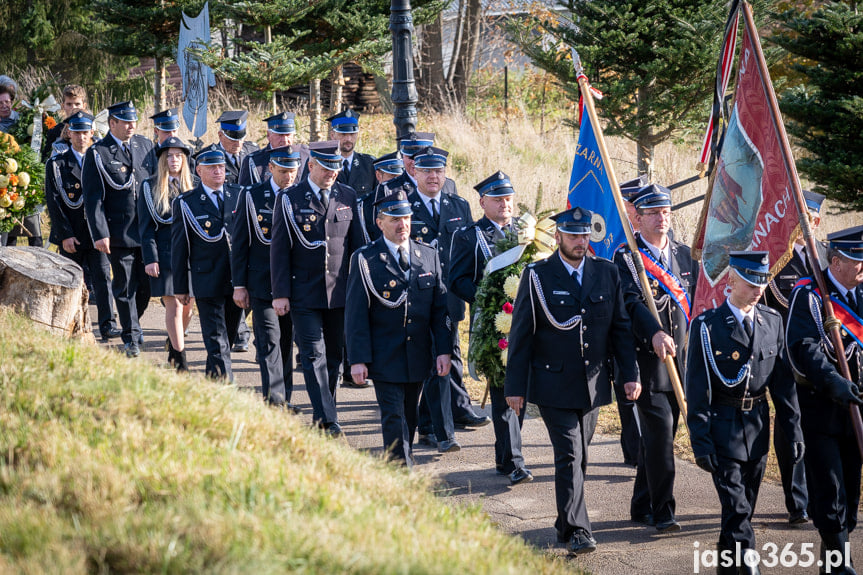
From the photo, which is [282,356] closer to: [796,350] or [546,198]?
[796,350]

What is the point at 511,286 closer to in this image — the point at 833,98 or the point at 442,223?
the point at 442,223

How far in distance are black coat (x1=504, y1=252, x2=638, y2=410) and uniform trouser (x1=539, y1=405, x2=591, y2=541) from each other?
0.35ft

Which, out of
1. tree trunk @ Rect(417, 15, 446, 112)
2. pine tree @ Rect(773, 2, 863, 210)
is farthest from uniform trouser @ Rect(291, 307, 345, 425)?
tree trunk @ Rect(417, 15, 446, 112)

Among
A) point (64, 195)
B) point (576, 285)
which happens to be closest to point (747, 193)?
point (576, 285)

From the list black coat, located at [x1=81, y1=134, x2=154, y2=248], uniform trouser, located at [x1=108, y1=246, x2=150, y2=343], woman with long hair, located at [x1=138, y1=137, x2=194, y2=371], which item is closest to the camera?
woman with long hair, located at [x1=138, y1=137, x2=194, y2=371]

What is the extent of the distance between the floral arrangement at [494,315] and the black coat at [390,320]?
325mm

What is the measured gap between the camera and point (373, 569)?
3.59 meters

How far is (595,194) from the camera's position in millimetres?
7508

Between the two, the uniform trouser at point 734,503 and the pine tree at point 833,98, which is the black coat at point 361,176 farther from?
the uniform trouser at point 734,503

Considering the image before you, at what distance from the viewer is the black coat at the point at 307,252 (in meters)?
8.22

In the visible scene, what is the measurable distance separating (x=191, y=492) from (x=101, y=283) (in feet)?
24.4

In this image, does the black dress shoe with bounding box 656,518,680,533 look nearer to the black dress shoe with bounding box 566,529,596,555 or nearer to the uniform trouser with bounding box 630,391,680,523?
the uniform trouser with bounding box 630,391,680,523

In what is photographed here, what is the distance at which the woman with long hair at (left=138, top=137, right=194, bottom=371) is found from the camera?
9.29 meters

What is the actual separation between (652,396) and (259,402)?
8.81 feet
